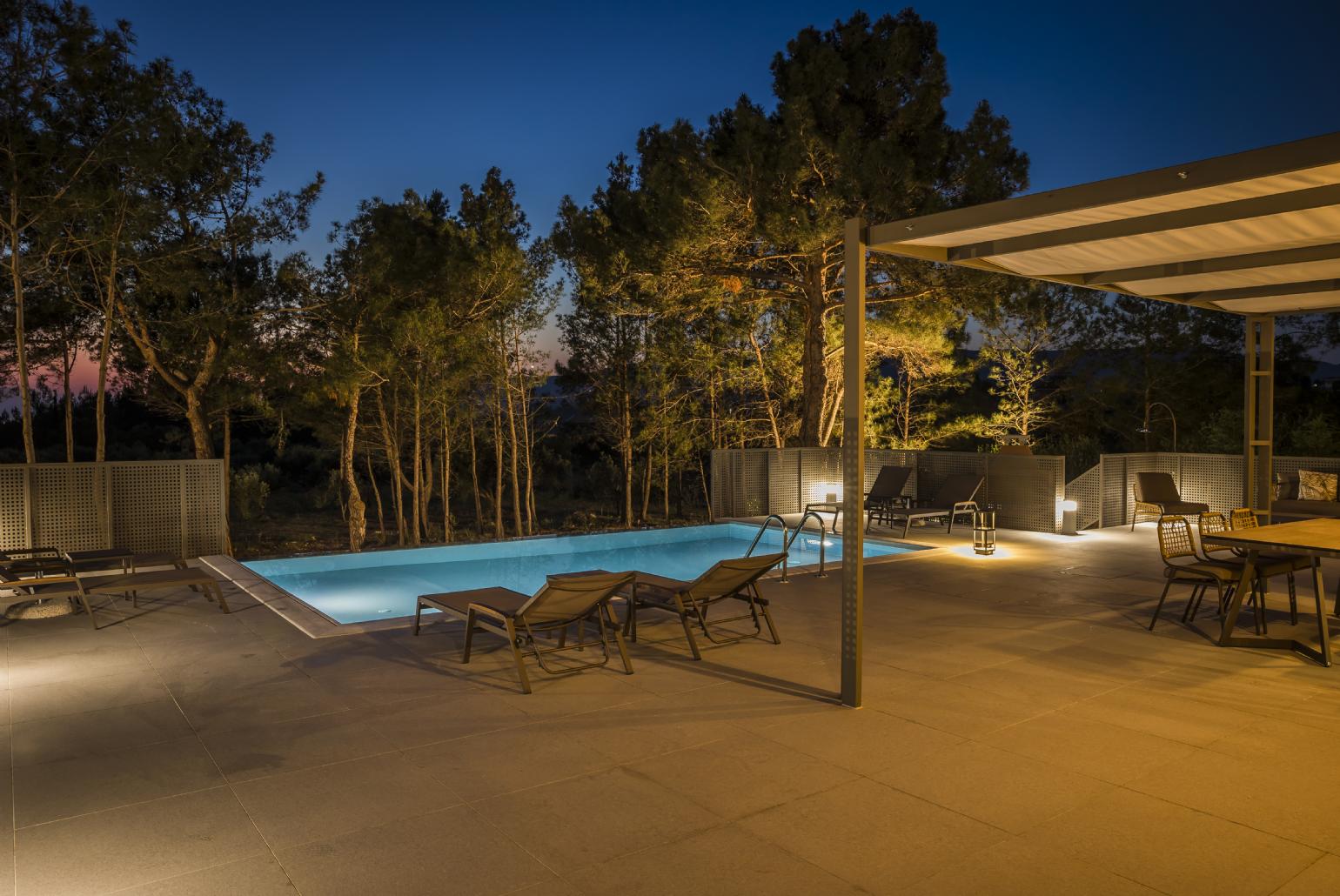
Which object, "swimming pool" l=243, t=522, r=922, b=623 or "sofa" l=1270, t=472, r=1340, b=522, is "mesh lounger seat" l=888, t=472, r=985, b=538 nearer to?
"swimming pool" l=243, t=522, r=922, b=623

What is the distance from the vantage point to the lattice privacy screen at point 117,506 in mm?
8742

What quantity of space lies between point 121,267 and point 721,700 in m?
13.4

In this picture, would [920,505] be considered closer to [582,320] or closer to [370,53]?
[582,320]

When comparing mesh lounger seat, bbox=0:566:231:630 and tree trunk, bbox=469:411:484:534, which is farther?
tree trunk, bbox=469:411:484:534

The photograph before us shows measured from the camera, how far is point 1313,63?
27.7m

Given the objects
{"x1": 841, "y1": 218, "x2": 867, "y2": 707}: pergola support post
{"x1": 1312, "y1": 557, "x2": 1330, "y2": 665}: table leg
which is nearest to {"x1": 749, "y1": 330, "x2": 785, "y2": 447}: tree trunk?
{"x1": 1312, "y1": 557, "x2": 1330, "y2": 665}: table leg

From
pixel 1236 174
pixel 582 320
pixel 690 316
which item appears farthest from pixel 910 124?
pixel 1236 174

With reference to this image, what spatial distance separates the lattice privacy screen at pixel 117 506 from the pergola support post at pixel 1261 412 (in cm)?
1121

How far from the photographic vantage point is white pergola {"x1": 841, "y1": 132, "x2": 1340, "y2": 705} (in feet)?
13.4

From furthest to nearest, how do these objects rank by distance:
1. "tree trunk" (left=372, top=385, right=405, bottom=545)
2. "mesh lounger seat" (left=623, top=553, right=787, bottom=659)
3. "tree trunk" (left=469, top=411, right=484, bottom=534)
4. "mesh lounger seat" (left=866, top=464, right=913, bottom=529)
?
"tree trunk" (left=469, top=411, right=484, bottom=534) < "tree trunk" (left=372, top=385, right=405, bottom=545) < "mesh lounger seat" (left=866, top=464, right=913, bottom=529) < "mesh lounger seat" (left=623, top=553, right=787, bottom=659)

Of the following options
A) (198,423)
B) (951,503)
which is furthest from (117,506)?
(951,503)

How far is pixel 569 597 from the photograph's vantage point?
5.14 m

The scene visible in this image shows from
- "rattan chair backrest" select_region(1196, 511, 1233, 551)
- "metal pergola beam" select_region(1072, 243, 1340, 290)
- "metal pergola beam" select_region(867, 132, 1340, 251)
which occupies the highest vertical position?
"metal pergola beam" select_region(1072, 243, 1340, 290)

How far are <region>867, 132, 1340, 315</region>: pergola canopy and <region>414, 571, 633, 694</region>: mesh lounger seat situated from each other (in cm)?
257
